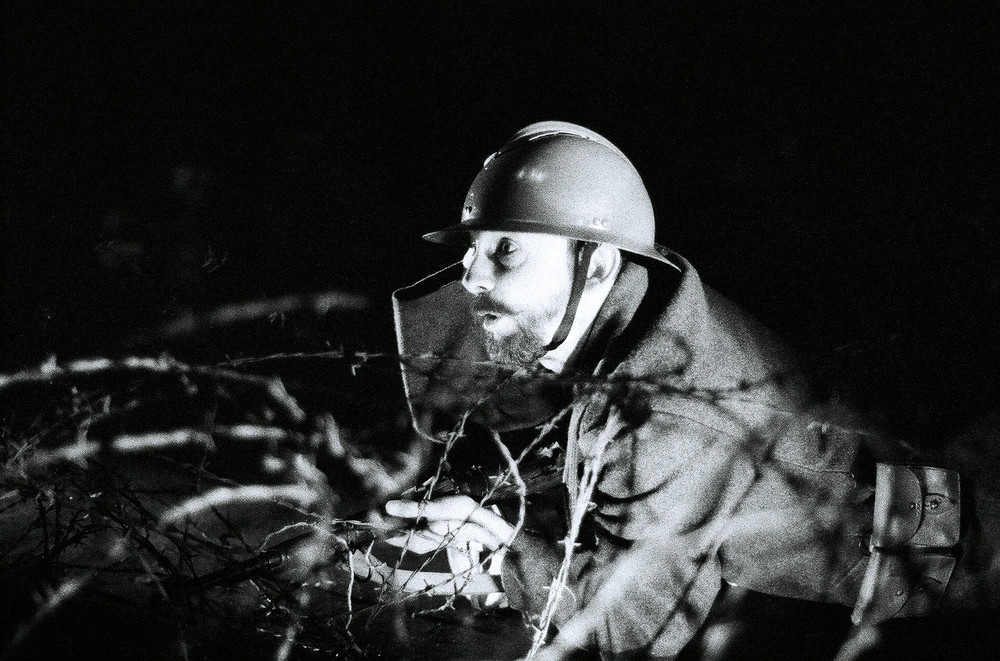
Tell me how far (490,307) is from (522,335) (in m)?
0.21

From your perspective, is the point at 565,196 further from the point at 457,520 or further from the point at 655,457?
the point at 457,520

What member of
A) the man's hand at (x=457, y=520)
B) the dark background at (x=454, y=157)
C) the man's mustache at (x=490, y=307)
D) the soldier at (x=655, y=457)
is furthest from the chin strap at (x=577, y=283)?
the dark background at (x=454, y=157)

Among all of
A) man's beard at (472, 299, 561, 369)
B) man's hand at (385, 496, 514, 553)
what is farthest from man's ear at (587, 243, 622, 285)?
man's hand at (385, 496, 514, 553)

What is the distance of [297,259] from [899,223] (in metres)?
4.01

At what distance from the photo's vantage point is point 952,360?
11.3 ft

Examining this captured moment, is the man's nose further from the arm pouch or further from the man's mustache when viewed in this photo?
the arm pouch

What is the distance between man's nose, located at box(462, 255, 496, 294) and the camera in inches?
117

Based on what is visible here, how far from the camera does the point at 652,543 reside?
2.48 meters

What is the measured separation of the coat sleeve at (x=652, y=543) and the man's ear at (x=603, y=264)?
0.83 meters

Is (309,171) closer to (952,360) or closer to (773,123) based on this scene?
(773,123)

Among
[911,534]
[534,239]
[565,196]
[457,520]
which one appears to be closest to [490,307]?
[534,239]

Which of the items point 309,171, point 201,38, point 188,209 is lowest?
point 188,209

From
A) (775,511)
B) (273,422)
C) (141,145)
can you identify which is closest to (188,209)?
(141,145)

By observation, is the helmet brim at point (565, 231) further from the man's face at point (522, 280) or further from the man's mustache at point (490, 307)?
Result: the man's mustache at point (490, 307)
